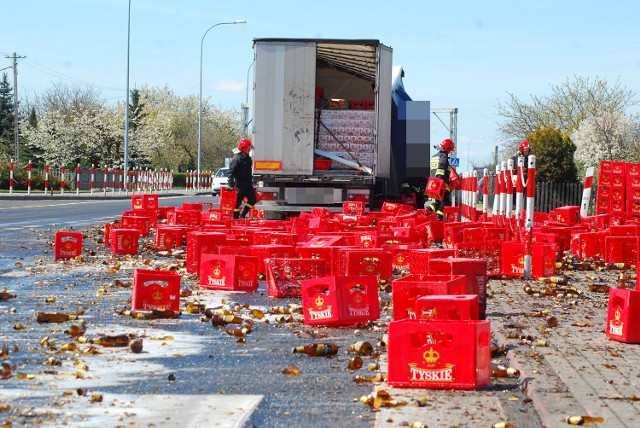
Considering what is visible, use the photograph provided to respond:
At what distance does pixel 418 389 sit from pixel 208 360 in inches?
64.3

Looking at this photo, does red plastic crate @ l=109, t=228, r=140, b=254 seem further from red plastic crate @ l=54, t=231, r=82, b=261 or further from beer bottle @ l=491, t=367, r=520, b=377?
beer bottle @ l=491, t=367, r=520, b=377

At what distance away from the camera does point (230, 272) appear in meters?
12.6

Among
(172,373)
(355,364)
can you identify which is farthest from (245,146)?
(172,373)

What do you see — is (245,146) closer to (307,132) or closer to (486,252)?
(307,132)

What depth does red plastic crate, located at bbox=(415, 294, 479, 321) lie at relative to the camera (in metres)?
8.04

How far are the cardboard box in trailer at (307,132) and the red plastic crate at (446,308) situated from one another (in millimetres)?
17159

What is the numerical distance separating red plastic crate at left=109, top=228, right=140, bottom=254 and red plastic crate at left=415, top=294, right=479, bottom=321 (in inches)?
399

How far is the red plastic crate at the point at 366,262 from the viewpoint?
12.8 m

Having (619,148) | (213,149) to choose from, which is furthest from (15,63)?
(619,148)

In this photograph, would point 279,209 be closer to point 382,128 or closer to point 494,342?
point 382,128

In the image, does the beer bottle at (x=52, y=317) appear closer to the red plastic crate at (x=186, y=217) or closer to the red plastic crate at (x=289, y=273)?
the red plastic crate at (x=289, y=273)

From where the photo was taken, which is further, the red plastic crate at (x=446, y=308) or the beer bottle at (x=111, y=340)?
the beer bottle at (x=111, y=340)

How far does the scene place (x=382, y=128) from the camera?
25688 mm

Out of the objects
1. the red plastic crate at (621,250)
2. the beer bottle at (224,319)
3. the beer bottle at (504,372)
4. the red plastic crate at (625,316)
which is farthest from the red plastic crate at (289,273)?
the red plastic crate at (621,250)
